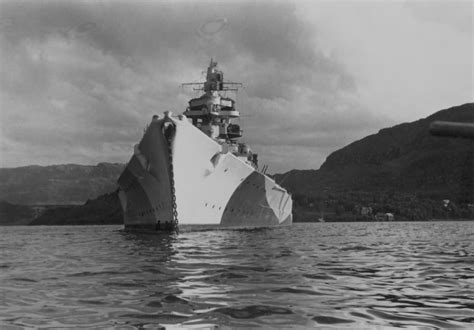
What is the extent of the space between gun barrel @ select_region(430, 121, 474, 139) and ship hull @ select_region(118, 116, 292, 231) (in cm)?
3000

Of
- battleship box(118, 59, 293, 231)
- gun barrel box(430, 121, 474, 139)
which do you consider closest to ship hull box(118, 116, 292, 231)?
battleship box(118, 59, 293, 231)

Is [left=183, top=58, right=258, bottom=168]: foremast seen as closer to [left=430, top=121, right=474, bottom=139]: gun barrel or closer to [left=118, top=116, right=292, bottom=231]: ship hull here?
[left=118, top=116, right=292, bottom=231]: ship hull

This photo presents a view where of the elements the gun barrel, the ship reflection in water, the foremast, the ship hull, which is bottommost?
the ship reflection in water

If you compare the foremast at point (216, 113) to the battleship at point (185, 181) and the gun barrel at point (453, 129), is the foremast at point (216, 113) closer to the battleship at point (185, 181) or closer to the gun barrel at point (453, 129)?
the battleship at point (185, 181)

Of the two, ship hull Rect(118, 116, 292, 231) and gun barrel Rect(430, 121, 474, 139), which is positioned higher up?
ship hull Rect(118, 116, 292, 231)

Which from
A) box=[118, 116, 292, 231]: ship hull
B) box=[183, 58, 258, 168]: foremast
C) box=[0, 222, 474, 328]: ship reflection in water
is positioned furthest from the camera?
box=[183, 58, 258, 168]: foremast

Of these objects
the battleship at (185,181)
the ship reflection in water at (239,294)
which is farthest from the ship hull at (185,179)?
the ship reflection in water at (239,294)

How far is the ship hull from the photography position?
1294 inches

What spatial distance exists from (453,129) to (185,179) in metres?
30.9

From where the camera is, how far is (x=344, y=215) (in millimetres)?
193625

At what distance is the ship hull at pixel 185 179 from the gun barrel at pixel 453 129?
3000 centimetres

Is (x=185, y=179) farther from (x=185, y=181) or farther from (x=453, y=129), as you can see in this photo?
(x=453, y=129)

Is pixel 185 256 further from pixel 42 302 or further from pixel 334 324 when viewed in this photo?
pixel 334 324

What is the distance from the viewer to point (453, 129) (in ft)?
9.51
